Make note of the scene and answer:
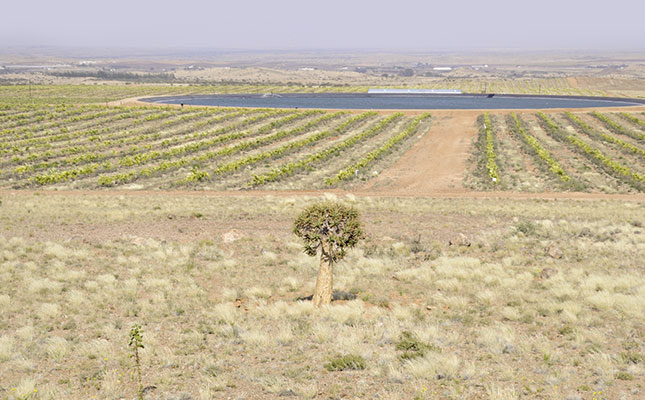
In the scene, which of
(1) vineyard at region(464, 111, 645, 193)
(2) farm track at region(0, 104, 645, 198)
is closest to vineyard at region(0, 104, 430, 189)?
(2) farm track at region(0, 104, 645, 198)

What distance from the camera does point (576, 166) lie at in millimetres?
46875

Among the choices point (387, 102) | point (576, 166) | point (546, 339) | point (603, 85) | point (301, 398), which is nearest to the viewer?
point (301, 398)

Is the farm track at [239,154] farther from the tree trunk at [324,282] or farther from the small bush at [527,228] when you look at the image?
the tree trunk at [324,282]

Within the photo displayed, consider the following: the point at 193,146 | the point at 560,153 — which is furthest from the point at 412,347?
the point at 193,146

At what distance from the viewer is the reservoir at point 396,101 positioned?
10194 centimetres

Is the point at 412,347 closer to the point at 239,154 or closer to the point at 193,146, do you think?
the point at 239,154

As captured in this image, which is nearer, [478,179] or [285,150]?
[478,179]

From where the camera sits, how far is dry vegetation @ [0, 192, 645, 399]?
33.2ft

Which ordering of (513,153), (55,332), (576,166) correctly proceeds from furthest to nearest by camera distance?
(513,153) → (576,166) → (55,332)

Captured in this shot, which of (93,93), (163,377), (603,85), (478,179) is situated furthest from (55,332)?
(603,85)

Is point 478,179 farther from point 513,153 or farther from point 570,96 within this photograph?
point 570,96

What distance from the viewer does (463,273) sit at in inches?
677

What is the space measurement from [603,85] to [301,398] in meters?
172

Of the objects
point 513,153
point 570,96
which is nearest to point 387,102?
point 570,96
